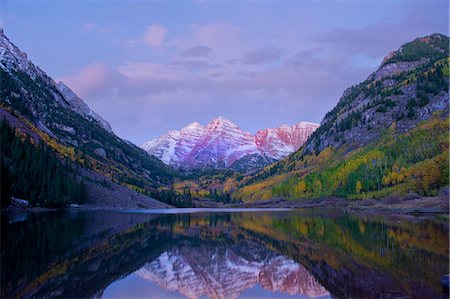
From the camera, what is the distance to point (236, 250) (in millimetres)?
44781

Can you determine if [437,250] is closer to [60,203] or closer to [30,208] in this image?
[30,208]

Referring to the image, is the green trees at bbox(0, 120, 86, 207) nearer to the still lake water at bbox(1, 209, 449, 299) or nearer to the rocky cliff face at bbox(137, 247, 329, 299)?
the still lake water at bbox(1, 209, 449, 299)

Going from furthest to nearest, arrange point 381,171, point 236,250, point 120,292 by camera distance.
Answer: point 381,171 → point 236,250 → point 120,292

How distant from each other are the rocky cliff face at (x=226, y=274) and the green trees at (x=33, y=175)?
85.9 metres

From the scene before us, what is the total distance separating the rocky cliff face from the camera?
1068 inches

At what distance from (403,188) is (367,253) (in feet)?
344

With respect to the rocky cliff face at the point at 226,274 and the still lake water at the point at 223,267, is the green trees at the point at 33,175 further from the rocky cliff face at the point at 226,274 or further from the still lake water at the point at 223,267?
the rocky cliff face at the point at 226,274

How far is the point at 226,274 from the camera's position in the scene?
32656 mm

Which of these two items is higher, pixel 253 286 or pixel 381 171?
pixel 381 171

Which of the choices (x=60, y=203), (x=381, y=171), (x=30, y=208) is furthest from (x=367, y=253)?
(x=381, y=171)

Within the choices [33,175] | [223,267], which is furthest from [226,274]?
[33,175]

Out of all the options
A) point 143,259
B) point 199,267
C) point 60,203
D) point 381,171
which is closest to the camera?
point 199,267

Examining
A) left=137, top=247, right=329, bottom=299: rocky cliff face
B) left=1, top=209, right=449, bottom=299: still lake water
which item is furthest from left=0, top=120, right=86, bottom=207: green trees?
left=137, top=247, right=329, bottom=299: rocky cliff face

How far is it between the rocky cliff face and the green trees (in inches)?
3380
